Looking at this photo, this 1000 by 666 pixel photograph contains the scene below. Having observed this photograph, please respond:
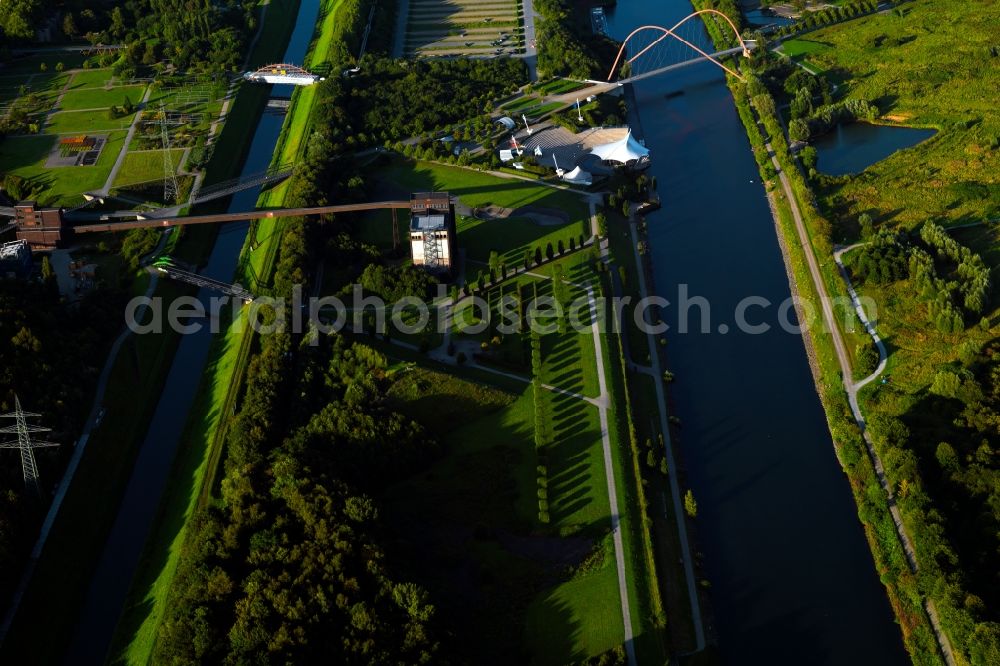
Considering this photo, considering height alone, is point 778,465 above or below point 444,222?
below

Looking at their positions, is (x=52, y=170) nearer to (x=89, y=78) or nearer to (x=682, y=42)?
(x=89, y=78)

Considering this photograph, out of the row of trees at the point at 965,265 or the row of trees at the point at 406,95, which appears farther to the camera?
the row of trees at the point at 406,95

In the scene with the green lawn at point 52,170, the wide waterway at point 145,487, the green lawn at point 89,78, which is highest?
the green lawn at point 89,78

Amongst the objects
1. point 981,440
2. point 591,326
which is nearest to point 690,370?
point 591,326

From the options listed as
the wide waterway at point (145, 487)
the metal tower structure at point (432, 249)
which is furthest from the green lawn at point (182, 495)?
the metal tower structure at point (432, 249)

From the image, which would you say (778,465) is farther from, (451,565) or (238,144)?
(238,144)

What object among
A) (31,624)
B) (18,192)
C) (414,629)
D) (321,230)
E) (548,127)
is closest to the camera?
(414,629)

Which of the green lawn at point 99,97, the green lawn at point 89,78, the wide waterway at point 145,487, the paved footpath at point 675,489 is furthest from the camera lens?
the green lawn at point 89,78

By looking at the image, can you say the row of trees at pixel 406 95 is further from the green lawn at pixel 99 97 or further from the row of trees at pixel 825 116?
the row of trees at pixel 825 116
